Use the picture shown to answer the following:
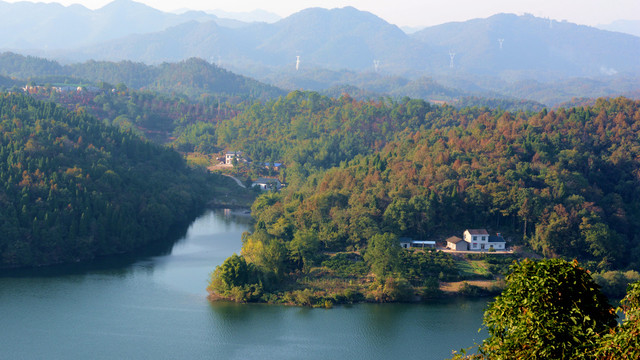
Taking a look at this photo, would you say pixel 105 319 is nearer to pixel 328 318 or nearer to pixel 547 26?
pixel 328 318

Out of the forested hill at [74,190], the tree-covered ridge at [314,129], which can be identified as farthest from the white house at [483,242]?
the tree-covered ridge at [314,129]

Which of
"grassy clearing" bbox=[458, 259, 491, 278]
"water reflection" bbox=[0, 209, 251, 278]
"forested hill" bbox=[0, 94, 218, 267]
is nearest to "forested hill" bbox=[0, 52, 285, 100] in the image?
"forested hill" bbox=[0, 94, 218, 267]

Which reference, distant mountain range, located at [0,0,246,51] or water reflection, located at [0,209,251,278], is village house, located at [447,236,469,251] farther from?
distant mountain range, located at [0,0,246,51]

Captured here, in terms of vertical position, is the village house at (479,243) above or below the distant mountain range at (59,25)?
below

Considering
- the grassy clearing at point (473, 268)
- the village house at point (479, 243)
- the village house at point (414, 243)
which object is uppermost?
the village house at point (479, 243)

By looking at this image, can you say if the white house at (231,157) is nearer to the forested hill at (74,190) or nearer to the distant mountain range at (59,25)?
the forested hill at (74,190)

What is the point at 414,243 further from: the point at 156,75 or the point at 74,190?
the point at 156,75

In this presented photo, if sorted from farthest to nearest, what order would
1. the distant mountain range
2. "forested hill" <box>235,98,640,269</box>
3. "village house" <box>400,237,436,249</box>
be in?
the distant mountain range
"village house" <box>400,237,436,249</box>
"forested hill" <box>235,98,640,269</box>
